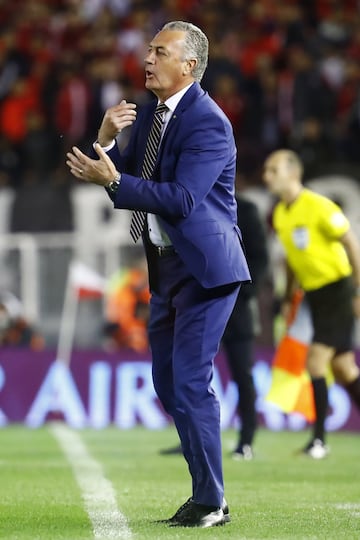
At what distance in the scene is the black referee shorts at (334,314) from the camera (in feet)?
32.7

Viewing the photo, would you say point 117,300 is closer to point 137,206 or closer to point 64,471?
point 64,471

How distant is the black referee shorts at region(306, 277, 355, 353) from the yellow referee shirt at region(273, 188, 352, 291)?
0.20ft

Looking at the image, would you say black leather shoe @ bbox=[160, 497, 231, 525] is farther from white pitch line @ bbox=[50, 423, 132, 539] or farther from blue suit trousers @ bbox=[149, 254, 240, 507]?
white pitch line @ bbox=[50, 423, 132, 539]

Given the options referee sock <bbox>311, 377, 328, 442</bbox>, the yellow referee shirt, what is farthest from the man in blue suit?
referee sock <bbox>311, 377, 328, 442</bbox>

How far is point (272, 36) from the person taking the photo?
1761 cm

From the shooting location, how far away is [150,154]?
5965 mm

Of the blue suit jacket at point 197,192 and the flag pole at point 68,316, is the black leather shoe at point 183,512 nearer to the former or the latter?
the blue suit jacket at point 197,192

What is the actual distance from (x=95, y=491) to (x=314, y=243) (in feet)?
10.3

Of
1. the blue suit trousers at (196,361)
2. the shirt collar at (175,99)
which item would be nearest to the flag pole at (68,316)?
the blue suit trousers at (196,361)

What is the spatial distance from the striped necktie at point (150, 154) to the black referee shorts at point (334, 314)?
4.18 metres

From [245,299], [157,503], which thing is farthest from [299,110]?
[157,503]

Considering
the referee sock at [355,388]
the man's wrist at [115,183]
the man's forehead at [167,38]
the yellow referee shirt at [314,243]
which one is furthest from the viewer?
the referee sock at [355,388]

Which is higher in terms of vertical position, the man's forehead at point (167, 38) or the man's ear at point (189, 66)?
the man's forehead at point (167, 38)

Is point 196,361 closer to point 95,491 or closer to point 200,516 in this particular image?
point 200,516
